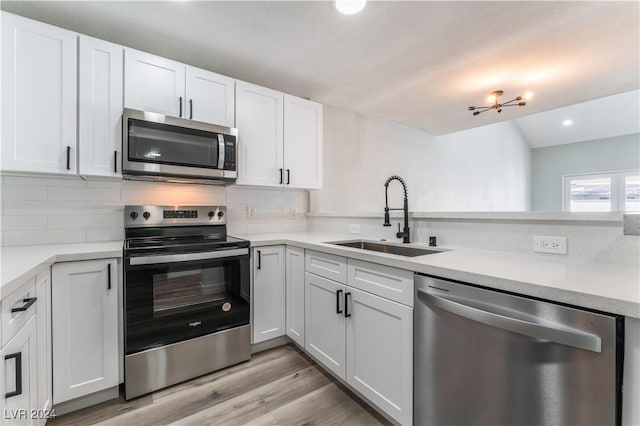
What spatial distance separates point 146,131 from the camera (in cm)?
186

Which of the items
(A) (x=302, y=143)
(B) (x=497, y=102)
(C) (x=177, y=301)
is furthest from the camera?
(B) (x=497, y=102)

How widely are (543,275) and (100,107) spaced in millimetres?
2505

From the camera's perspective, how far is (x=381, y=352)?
1.47 m

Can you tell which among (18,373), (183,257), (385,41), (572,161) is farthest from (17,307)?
(572,161)

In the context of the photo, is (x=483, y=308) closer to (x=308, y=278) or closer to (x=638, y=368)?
(x=638, y=368)

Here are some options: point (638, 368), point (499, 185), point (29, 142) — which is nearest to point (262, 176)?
point (29, 142)

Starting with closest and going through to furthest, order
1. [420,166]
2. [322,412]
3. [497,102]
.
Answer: [322,412] → [497,102] → [420,166]

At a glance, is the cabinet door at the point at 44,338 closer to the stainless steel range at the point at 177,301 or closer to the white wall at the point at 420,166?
the stainless steel range at the point at 177,301

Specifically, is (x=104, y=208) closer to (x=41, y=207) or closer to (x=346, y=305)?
(x=41, y=207)

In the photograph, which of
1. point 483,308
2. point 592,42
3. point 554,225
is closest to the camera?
point 483,308

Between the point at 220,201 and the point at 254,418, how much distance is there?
168 centimetres

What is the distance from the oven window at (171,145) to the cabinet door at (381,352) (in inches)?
55.8

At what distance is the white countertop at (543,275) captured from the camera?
2.63 feet

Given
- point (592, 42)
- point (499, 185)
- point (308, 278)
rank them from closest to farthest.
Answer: point (308, 278) < point (592, 42) < point (499, 185)
